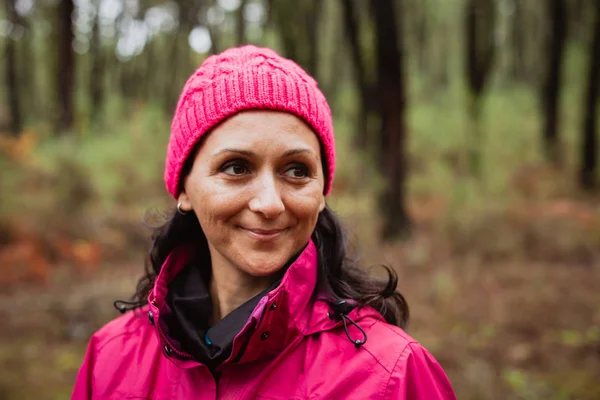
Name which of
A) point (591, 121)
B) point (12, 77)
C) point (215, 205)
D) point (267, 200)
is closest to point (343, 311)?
point (267, 200)

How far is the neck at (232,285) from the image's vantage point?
188cm

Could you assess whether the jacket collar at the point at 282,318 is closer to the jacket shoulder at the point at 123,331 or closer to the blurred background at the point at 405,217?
the jacket shoulder at the point at 123,331

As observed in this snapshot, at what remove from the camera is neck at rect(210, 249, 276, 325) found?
6.18 feet

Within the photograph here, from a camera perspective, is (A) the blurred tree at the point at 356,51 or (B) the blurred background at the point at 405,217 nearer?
(B) the blurred background at the point at 405,217

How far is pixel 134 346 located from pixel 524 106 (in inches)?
835

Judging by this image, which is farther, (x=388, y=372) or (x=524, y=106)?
(x=524, y=106)

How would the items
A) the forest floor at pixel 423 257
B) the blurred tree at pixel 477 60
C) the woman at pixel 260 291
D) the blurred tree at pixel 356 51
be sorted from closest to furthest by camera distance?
the woman at pixel 260 291
the forest floor at pixel 423 257
the blurred tree at pixel 356 51
the blurred tree at pixel 477 60

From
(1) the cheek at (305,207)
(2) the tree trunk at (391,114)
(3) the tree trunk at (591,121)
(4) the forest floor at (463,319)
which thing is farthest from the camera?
(3) the tree trunk at (591,121)

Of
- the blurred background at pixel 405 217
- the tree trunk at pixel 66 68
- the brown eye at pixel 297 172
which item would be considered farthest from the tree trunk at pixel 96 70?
the brown eye at pixel 297 172

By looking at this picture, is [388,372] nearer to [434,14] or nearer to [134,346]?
[134,346]

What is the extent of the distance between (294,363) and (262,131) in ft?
2.45

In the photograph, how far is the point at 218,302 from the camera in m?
2.00

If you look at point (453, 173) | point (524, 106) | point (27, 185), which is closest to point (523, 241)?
point (453, 173)

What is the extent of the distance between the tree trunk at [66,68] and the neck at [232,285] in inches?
445
